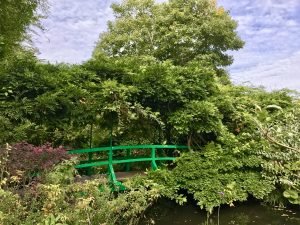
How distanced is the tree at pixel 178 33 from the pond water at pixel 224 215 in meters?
12.5

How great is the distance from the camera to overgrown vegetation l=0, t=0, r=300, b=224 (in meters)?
4.44

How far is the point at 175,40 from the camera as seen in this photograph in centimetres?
1881

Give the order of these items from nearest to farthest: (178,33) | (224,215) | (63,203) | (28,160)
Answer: (63,203), (28,160), (224,215), (178,33)

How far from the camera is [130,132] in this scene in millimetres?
7977

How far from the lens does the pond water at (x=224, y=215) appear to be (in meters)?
6.41

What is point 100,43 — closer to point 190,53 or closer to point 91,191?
point 190,53

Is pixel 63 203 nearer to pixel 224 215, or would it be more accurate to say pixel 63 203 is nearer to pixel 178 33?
pixel 224 215

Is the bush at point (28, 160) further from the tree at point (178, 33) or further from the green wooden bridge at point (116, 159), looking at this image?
the tree at point (178, 33)

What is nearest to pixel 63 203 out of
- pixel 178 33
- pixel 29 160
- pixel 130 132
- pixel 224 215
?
pixel 29 160

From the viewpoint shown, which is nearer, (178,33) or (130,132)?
(130,132)

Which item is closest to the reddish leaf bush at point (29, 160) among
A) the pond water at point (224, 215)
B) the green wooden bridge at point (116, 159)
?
the green wooden bridge at point (116, 159)

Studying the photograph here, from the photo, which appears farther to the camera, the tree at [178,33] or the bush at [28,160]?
the tree at [178,33]

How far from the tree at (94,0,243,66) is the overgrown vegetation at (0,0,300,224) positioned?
374 inches

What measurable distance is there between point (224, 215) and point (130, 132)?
2704 mm
